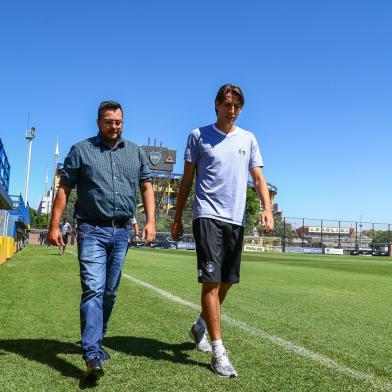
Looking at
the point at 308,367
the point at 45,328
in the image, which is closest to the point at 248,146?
the point at 308,367

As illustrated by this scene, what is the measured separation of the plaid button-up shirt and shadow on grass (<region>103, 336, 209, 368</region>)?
1168mm

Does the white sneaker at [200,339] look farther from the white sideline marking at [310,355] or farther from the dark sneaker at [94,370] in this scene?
the dark sneaker at [94,370]

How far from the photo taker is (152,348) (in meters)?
4.57

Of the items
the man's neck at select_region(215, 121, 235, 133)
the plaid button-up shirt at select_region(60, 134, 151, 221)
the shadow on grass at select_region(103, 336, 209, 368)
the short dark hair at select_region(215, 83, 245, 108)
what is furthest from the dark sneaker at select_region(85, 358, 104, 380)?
the short dark hair at select_region(215, 83, 245, 108)

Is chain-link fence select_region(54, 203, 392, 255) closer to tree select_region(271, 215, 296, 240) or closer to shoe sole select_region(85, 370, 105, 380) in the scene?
tree select_region(271, 215, 296, 240)

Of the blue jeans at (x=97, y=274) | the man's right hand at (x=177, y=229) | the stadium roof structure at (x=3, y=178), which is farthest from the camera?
the stadium roof structure at (x=3, y=178)

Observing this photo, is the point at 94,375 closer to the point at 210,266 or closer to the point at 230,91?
the point at 210,266

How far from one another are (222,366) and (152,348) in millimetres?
1050

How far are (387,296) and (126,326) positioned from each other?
249 inches

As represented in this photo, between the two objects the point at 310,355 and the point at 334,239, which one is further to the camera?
the point at 334,239

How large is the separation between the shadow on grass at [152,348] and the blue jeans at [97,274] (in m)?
0.43

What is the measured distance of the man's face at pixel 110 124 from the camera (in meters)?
4.10

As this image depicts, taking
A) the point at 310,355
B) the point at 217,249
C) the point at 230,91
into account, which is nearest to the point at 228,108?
the point at 230,91

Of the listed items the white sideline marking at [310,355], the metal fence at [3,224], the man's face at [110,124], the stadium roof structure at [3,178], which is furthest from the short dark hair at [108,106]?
the metal fence at [3,224]
